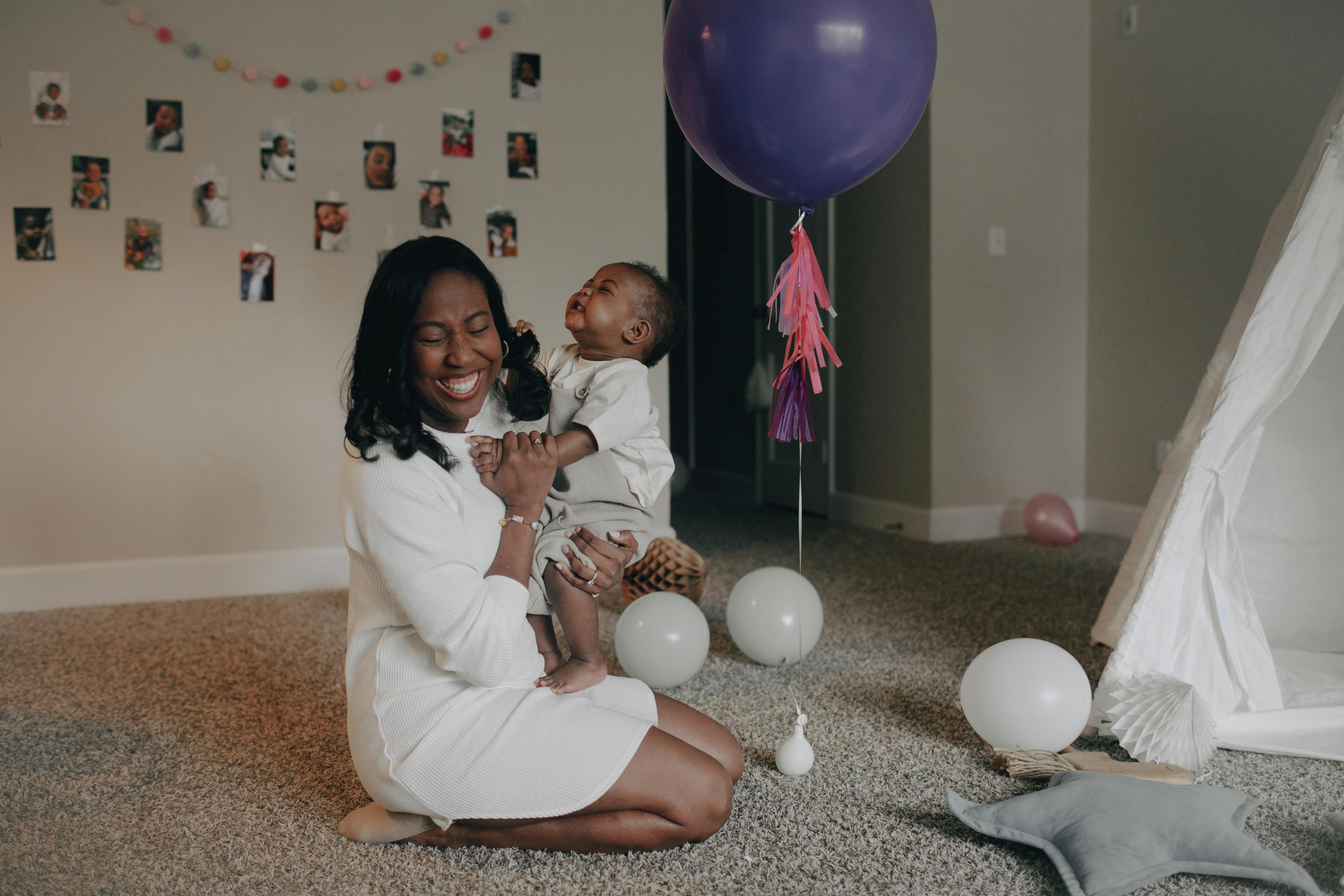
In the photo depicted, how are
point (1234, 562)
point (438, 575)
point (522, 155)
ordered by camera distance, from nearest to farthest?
point (438, 575)
point (1234, 562)
point (522, 155)

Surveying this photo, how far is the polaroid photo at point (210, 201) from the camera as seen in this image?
9.39ft

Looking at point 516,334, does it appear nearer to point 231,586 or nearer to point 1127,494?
point 231,586

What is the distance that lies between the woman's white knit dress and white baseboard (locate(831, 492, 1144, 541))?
272cm

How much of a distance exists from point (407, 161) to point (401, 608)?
2113mm

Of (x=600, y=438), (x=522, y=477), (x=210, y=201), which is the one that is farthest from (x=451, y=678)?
(x=210, y=201)

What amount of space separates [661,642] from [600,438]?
0.69 m

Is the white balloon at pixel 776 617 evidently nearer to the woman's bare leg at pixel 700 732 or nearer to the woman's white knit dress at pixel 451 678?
the woman's bare leg at pixel 700 732

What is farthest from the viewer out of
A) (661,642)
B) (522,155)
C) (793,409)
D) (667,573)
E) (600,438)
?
(522,155)

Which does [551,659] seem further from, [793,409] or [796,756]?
[793,409]

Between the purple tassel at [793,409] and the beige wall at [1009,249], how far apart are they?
227cm

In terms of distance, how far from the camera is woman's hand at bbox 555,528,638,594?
144 centimetres

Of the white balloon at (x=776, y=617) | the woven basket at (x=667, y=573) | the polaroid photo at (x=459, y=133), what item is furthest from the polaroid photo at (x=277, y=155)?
the white balloon at (x=776, y=617)

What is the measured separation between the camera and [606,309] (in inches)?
57.9

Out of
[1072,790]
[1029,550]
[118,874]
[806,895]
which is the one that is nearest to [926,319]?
[1029,550]
